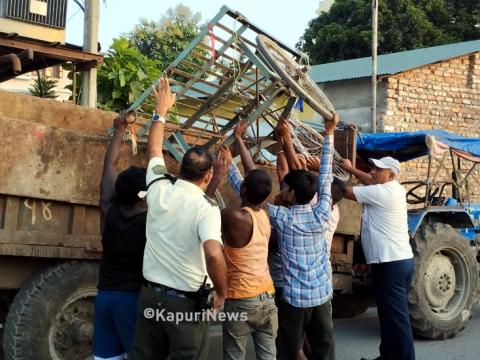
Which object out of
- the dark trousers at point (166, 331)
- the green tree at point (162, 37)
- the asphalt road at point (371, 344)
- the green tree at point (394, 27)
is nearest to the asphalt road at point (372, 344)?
the asphalt road at point (371, 344)

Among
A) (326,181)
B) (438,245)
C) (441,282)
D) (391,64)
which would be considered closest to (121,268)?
(326,181)

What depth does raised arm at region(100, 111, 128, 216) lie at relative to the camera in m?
4.09

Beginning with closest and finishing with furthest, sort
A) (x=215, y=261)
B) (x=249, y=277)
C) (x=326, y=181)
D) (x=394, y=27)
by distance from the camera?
(x=215, y=261)
(x=249, y=277)
(x=326, y=181)
(x=394, y=27)

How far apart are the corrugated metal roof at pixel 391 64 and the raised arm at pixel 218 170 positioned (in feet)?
46.0

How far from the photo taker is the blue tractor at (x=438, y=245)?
22.9 feet

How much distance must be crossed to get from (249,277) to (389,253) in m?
1.85

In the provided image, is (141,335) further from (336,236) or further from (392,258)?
(336,236)

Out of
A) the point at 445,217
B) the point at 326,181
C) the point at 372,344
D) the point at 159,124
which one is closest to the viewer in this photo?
the point at 159,124

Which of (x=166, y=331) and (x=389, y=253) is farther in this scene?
(x=389, y=253)

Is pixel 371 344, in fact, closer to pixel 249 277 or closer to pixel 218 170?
pixel 249 277

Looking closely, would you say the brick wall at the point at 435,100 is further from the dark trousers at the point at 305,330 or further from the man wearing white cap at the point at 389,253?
the dark trousers at the point at 305,330

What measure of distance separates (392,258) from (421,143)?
2.77 m

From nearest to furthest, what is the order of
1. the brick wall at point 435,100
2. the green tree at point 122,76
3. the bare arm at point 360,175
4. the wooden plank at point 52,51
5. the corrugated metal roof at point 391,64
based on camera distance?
the bare arm at point 360,175
the wooden plank at point 52,51
the green tree at point 122,76
the brick wall at point 435,100
the corrugated metal roof at point 391,64

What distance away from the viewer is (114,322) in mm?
3785
